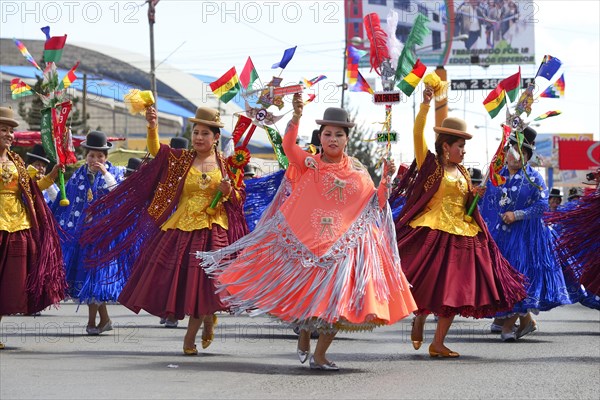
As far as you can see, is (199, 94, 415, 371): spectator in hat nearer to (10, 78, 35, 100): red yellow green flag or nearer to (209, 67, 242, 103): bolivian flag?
(209, 67, 242, 103): bolivian flag

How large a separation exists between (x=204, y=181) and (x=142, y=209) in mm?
788

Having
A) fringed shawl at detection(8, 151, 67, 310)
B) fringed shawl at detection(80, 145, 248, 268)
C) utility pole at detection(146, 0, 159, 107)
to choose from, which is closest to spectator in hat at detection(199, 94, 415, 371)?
fringed shawl at detection(80, 145, 248, 268)

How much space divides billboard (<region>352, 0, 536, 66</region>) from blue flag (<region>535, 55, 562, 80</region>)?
42.7 metres

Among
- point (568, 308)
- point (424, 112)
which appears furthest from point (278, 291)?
point (568, 308)

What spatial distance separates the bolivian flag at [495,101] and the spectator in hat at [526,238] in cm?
105

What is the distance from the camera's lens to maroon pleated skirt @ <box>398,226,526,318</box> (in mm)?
10242

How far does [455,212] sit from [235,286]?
2.11m

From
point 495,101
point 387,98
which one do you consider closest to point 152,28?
point 495,101

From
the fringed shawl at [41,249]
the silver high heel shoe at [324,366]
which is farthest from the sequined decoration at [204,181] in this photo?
the silver high heel shoe at [324,366]

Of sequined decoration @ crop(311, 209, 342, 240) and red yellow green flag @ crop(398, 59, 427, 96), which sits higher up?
red yellow green flag @ crop(398, 59, 427, 96)

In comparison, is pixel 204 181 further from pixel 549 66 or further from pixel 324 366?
pixel 549 66

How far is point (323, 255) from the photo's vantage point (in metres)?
9.10

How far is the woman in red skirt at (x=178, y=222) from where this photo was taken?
10055mm

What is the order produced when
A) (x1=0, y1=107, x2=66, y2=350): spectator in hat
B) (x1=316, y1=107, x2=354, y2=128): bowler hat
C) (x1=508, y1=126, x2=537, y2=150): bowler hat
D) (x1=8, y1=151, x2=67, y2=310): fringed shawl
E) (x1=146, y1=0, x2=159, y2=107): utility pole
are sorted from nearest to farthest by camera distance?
(x1=316, y1=107, x2=354, y2=128): bowler hat, (x1=0, y1=107, x2=66, y2=350): spectator in hat, (x1=8, y1=151, x2=67, y2=310): fringed shawl, (x1=508, y1=126, x2=537, y2=150): bowler hat, (x1=146, y1=0, x2=159, y2=107): utility pole
